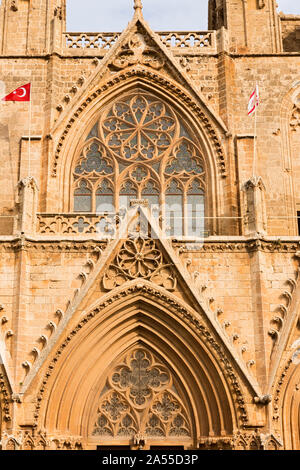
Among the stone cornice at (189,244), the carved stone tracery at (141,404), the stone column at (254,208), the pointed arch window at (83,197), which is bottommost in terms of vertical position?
the carved stone tracery at (141,404)

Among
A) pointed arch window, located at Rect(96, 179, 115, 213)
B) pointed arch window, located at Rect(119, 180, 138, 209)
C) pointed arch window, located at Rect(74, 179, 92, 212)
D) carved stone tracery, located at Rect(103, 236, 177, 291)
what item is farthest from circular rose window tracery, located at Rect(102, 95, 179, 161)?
carved stone tracery, located at Rect(103, 236, 177, 291)

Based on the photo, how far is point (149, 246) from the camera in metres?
19.5

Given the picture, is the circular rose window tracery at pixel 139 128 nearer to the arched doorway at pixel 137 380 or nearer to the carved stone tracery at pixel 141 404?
the arched doorway at pixel 137 380

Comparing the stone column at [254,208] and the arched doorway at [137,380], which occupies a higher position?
the stone column at [254,208]

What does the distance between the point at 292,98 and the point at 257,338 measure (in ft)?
25.0

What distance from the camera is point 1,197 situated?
2197 centimetres

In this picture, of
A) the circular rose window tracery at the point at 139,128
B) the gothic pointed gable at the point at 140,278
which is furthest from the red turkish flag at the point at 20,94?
the gothic pointed gable at the point at 140,278

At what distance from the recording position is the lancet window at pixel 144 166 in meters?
22.2

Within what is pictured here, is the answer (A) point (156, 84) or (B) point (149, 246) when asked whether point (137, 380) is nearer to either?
(B) point (149, 246)

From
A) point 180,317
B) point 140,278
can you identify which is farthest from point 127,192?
point 180,317

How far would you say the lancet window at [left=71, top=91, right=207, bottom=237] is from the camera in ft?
72.8

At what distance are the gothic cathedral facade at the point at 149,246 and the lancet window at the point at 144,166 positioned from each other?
1.6 inches

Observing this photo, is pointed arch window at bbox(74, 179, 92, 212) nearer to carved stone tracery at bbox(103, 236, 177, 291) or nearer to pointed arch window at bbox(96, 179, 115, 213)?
pointed arch window at bbox(96, 179, 115, 213)

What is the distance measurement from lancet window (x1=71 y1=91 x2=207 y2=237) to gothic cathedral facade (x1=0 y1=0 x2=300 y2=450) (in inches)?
1.6
